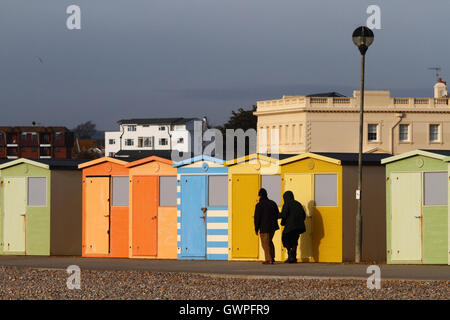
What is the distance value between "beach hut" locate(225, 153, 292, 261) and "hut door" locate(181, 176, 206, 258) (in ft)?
2.21

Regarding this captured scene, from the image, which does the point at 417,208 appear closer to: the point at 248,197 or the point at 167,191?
the point at 248,197

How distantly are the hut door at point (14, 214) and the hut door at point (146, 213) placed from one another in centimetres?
315

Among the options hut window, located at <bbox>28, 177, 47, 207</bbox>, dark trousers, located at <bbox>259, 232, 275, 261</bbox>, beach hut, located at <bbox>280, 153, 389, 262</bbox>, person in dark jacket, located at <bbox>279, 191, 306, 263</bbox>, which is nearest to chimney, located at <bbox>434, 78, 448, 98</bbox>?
hut window, located at <bbox>28, 177, 47, 207</bbox>

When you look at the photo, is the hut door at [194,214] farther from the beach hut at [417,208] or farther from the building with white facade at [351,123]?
the building with white facade at [351,123]

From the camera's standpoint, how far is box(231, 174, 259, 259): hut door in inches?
1027

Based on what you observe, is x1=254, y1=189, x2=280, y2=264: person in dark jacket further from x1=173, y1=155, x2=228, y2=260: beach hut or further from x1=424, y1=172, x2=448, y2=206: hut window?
x1=424, y1=172, x2=448, y2=206: hut window

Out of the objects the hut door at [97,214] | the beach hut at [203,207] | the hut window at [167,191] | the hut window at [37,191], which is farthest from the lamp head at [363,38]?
the hut window at [37,191]

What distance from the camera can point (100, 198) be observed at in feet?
91.1

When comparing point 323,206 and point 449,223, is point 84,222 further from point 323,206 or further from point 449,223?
point 449,223

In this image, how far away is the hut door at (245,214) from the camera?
85.6 feet

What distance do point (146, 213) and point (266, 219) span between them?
3.99 meters
